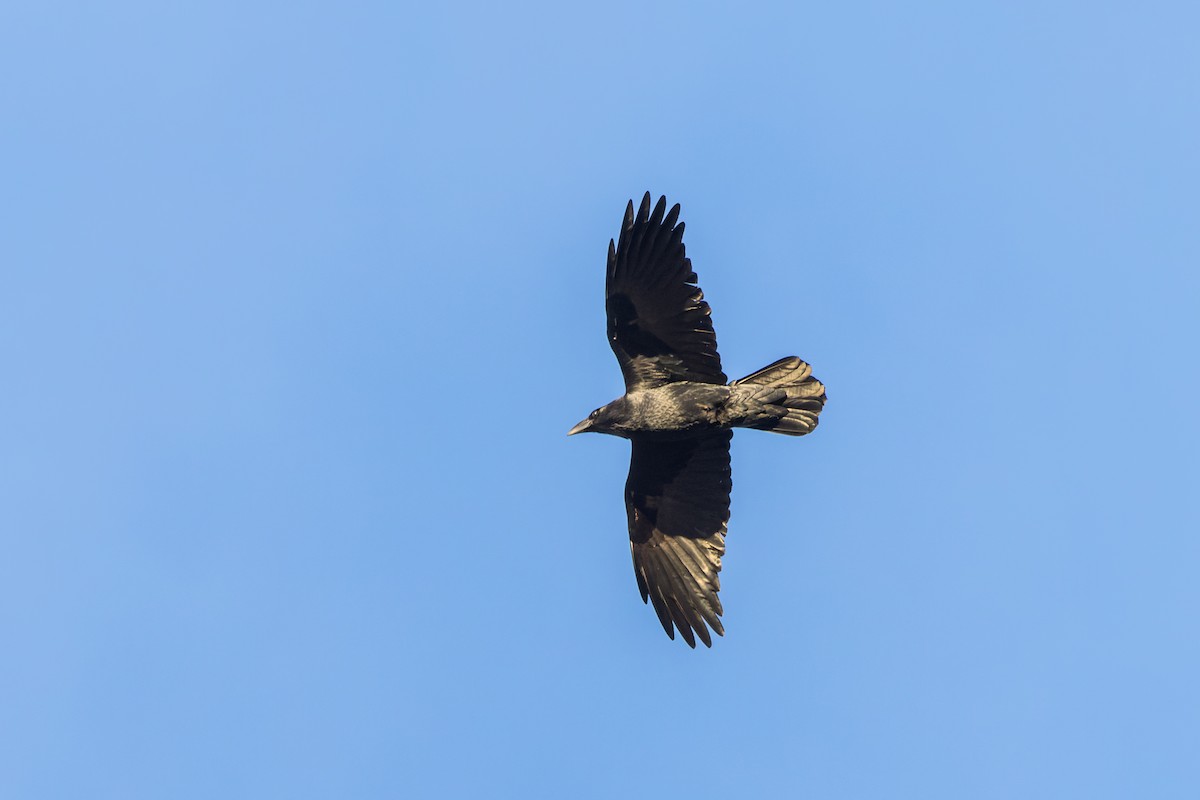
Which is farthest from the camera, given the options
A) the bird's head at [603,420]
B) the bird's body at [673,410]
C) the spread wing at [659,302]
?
the bird's head at [603,420]

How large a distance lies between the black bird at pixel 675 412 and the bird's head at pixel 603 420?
0.01m

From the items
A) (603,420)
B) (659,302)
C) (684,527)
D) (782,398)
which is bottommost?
(684,527)

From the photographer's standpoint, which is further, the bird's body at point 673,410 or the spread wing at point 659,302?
the bird's body at point 673,410

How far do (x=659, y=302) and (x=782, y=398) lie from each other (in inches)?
59.6

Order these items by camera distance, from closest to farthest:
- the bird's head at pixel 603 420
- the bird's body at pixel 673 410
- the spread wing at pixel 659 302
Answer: the spread wing at pixel 659 302 < the bird's body at pixel 673 410 < the bird's head at pixel 603 420

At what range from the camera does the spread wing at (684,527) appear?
15.2m

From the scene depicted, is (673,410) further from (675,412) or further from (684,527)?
(684,527)

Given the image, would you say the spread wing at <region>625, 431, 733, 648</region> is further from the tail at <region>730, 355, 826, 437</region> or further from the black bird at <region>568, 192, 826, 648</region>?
the tail at <region>730, 355, 826, 437</region>

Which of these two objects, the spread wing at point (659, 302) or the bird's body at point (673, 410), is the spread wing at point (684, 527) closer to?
the bird's body at point (673, 410)

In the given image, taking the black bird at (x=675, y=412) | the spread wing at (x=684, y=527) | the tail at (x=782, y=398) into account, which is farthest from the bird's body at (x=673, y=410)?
the spread wing at (x=684, y=527)

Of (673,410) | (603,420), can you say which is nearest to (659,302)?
(673,410)

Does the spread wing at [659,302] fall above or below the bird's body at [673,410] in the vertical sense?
above

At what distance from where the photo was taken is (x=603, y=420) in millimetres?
15258

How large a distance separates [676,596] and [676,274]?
10.7 ft
